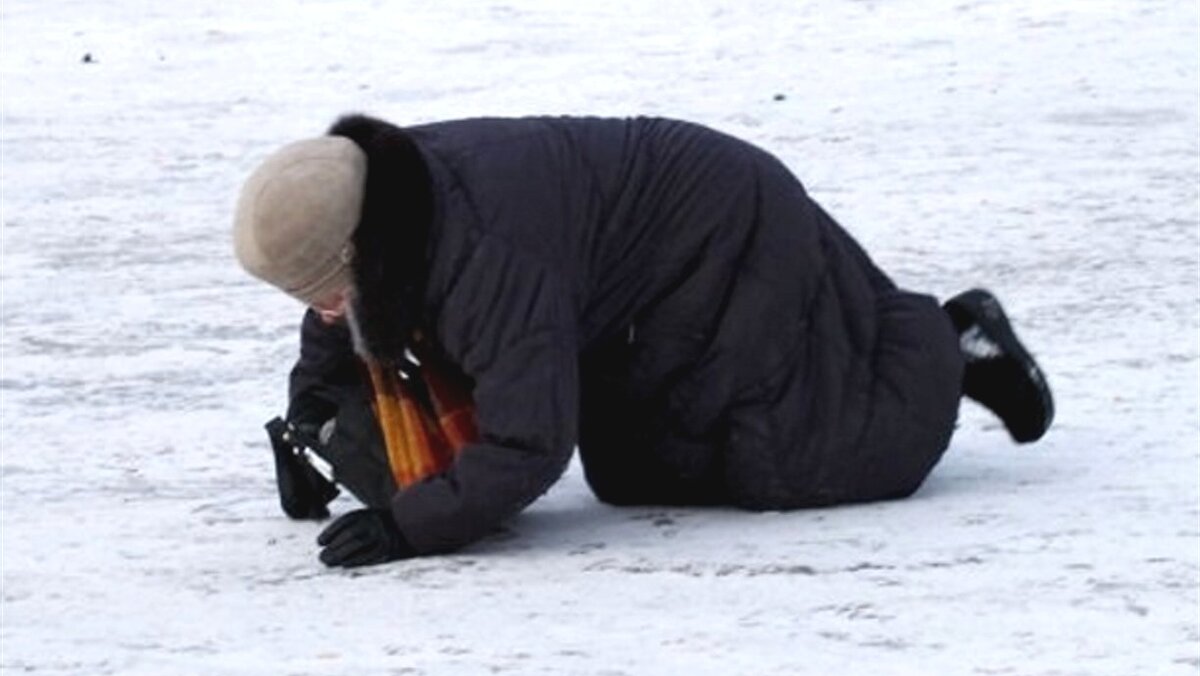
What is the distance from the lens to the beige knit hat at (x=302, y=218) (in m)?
4.75

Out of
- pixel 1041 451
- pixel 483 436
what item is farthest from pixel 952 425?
pixel 483 436

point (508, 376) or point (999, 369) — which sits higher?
point (508, 376)

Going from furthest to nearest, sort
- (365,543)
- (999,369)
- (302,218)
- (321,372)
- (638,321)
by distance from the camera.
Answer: (999,369), (321,372), (638,321), (365,543), (302,218)

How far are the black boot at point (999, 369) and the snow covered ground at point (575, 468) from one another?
89 mm

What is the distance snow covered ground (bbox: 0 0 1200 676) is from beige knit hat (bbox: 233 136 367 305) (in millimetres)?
482

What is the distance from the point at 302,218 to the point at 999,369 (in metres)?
1.39

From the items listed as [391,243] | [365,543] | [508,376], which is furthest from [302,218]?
[365,543]

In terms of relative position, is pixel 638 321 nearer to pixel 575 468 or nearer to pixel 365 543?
pixel 365 543

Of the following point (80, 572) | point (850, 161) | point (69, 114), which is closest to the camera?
point (80, 572)

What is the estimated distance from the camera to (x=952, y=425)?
534 cm

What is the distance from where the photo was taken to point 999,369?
18.3 ft

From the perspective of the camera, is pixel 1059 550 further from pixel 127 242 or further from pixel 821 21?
pixel 821 21

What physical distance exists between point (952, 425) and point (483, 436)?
0.88m

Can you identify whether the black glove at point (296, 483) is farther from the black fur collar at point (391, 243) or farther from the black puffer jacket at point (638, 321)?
the black fur collar at point (391, 243)
